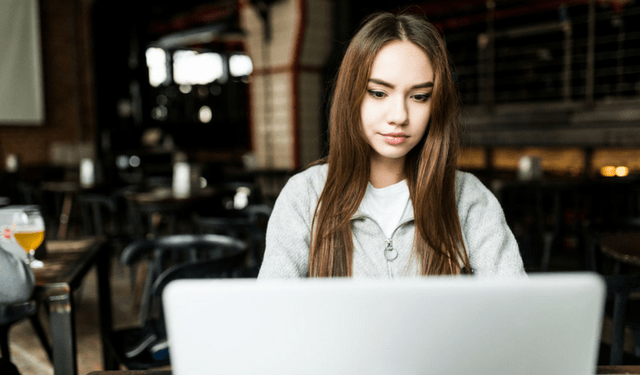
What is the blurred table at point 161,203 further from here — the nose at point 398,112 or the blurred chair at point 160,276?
the nose at point 398,112

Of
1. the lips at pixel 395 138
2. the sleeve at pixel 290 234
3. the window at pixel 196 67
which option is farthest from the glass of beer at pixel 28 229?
the window at pixel 196 67

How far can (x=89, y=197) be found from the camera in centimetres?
399

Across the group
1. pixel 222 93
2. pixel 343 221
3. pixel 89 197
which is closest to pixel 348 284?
pixel 343 221

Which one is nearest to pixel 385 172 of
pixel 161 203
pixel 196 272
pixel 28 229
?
pixel 196 272

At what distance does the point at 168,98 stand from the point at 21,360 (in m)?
8.92

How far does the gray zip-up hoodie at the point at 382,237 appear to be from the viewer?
102cm

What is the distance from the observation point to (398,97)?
0.94 metres

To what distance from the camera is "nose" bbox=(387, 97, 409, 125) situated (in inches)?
36.9

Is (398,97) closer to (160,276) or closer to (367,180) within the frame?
(367,180)

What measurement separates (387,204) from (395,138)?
196 millimetres

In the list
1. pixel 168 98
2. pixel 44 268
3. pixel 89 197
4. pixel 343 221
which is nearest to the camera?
pixel 343 221

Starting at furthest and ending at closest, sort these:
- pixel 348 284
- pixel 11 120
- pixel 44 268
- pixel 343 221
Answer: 1. pixel 11 120
2. pixel 44 268
3. pixel 343 221
4. pixel 348 284

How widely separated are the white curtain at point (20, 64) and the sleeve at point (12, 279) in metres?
6.78

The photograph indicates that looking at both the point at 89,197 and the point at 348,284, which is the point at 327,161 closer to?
the point at 348,284
